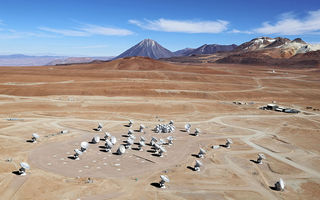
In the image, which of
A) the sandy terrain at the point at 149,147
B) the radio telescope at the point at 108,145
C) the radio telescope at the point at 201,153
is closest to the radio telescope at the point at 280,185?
the sandy terrain at the point at 149,147

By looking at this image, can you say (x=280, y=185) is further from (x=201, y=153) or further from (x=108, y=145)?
(x=108, y=145)

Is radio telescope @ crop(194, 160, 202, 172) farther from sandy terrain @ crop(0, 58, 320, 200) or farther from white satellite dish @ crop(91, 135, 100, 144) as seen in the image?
white satellite dish @ crop(91, 135, 100, 144)

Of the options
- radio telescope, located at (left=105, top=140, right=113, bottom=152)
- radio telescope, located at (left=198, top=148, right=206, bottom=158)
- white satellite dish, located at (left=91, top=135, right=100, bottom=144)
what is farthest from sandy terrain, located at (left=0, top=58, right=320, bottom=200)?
radio telescope, located at (left=105, top=140, right=113, bottom=152)

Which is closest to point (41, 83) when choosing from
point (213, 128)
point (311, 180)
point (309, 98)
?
point (213, 128)

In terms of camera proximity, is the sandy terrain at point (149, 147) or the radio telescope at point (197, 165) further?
the radio telescope at point (197, 165)

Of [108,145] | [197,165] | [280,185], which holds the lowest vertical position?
[280,185]

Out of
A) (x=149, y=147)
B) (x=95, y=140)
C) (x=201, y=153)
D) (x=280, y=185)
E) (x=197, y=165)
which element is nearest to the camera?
(x=280, y=185)

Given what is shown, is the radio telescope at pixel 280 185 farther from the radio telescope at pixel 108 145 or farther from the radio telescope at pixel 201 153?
the radio telescope at pixel 108 145

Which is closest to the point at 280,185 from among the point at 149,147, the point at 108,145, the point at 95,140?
the point at 149,147

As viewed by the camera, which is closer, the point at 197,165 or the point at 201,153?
the point at 197,165
